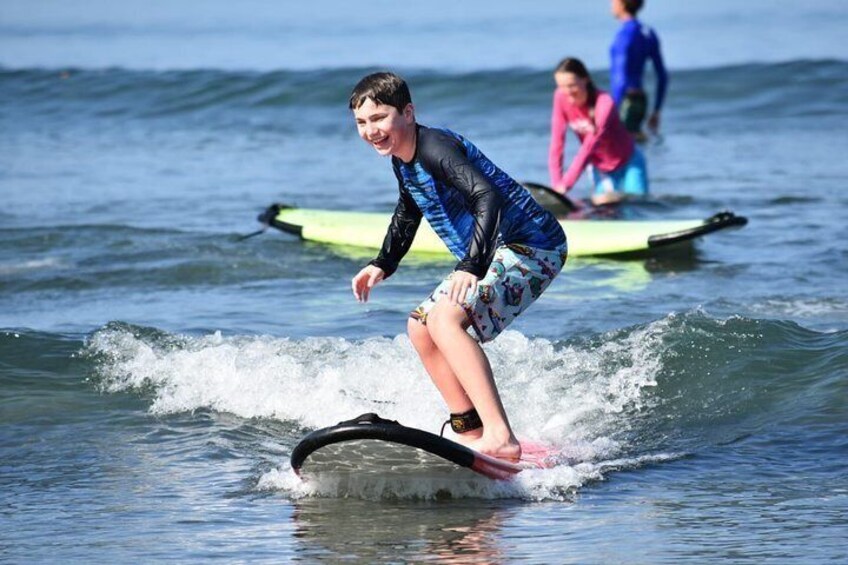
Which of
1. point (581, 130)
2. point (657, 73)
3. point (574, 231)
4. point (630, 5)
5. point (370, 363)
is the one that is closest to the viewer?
point (370, 363)

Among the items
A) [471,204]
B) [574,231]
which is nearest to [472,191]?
[471,204]

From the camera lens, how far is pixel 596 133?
12062mm

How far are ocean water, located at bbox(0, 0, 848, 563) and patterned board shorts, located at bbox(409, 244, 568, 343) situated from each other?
628 mm

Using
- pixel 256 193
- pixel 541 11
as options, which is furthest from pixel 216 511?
pixel 541 11

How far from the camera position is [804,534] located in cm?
516

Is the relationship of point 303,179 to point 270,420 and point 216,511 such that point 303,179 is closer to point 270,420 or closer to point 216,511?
point 270,420

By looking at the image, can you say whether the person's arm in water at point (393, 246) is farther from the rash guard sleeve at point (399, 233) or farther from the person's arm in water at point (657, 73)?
the person's arm in water at point (657, 73)

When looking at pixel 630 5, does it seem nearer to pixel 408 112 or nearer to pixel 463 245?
pixel 463 245

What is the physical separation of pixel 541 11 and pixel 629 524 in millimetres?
40393

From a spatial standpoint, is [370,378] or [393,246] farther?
[370,378]

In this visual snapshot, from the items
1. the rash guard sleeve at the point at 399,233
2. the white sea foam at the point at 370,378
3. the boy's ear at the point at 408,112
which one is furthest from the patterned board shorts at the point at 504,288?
the white sea foam at the point at 370,378

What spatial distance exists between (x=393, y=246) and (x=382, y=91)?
0.73m

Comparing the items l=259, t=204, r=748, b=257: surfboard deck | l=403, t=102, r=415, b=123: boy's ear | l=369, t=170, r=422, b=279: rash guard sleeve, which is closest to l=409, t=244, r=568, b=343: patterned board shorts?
l=369, t=170, r=422, b=279: rash guard sleeve

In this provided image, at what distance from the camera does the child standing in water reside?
5367 mm
